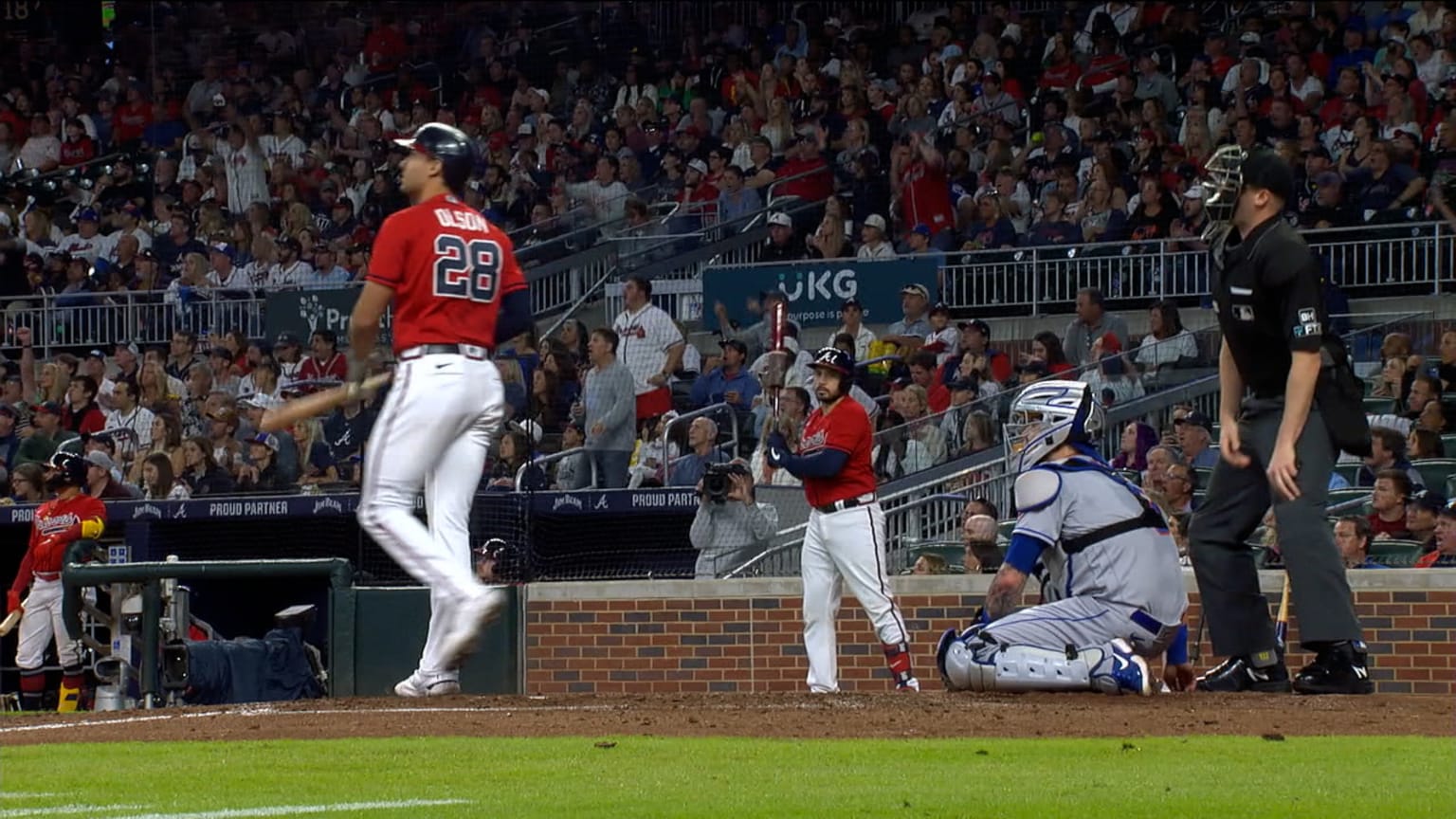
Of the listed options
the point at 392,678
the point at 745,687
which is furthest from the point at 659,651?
the point at 392,678

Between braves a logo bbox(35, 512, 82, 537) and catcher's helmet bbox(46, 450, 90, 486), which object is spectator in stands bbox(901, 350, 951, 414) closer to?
catcher's helmet bbox(46, 450, 90, 486)

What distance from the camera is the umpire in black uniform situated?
8.09 metres

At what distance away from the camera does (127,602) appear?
43.6 ft

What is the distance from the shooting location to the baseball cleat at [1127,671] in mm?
8930

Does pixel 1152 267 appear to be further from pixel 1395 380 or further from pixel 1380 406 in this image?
pixel 1395 380

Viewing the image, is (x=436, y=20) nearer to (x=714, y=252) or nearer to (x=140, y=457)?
(x=714, y=252)

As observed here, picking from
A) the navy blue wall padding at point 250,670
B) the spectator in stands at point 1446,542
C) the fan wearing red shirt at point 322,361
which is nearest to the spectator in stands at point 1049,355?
the spectator in stands at point 1446,542

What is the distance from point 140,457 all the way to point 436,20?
1111 centimetres

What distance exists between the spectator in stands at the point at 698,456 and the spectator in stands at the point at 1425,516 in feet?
16.8

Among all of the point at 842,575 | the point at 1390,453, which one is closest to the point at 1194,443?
the point at 1390,453

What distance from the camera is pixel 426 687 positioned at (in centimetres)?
977

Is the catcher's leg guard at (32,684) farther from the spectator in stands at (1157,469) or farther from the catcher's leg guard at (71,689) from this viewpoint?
the spectator in stands at (1157,469)

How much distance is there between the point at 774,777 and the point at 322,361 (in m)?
12.9

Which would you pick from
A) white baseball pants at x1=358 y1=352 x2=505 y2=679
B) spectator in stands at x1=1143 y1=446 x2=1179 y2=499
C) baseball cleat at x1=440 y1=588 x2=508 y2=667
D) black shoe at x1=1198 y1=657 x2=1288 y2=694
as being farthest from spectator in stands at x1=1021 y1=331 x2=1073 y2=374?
baseball cleat at x1=440 y1=588 x2=508 y2=667
